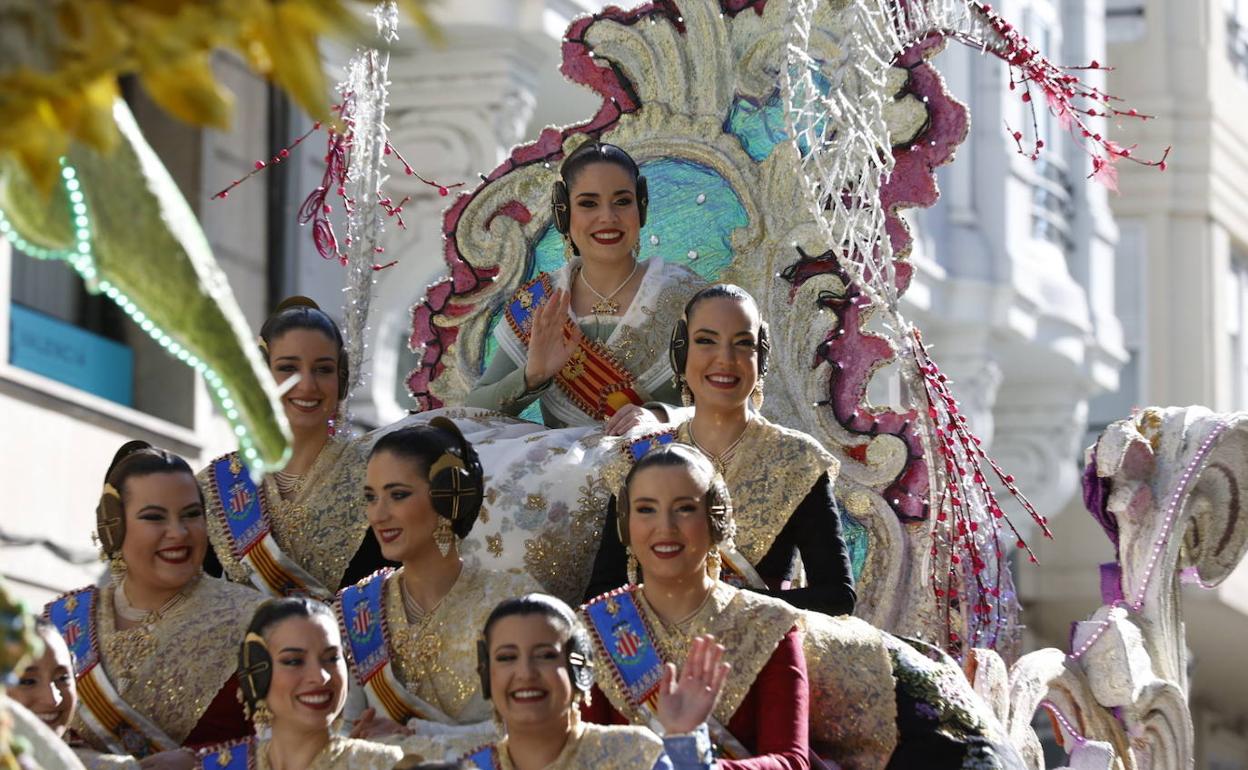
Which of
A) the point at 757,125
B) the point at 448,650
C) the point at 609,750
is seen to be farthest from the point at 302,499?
the point at 757,125

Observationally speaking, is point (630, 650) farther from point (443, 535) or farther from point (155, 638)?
point (155, 638)

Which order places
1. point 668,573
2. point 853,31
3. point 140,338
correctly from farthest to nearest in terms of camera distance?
1. point 140,338
2. point 853,31
3. point 668,573

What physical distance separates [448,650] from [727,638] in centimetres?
51

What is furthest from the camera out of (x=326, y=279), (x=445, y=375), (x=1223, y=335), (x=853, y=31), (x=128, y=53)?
(x=1223, y=335)

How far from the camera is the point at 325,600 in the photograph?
4.65 m

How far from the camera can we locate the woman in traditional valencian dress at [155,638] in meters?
4.30

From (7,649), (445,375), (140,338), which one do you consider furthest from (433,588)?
(140,338)

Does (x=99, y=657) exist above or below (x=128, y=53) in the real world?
below

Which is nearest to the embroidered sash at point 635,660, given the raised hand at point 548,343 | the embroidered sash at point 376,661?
the embroidered sash at point 376,661

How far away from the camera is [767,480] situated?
4.55 meters

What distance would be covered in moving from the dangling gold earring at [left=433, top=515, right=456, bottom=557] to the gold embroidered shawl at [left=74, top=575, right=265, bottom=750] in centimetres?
36

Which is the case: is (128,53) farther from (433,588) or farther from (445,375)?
(445,375)

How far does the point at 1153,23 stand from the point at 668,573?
16220 millimetres

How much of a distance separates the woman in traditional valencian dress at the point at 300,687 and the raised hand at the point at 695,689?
0.44m
